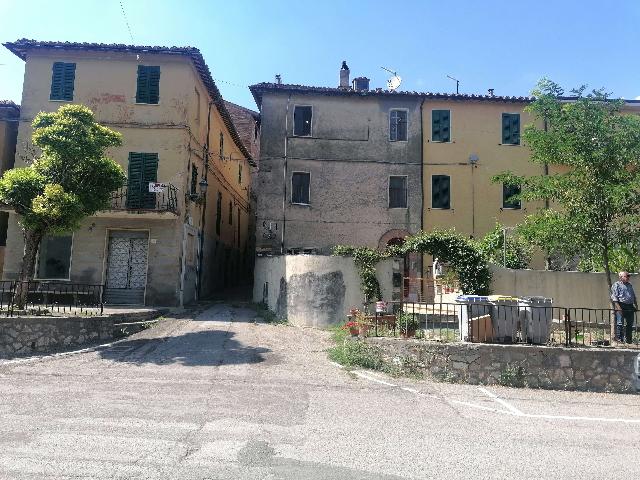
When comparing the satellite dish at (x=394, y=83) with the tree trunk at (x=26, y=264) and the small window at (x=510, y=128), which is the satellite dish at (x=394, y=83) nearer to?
the small window at (x=510, y=128)

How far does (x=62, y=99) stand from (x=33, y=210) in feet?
26.9

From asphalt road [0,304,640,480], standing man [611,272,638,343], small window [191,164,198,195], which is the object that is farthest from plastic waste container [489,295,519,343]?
small window [191,164,198,195]

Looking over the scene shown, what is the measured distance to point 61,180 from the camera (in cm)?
1188

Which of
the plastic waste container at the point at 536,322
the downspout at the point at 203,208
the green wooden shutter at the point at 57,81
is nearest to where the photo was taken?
the plastic waste container at the point at 536,322

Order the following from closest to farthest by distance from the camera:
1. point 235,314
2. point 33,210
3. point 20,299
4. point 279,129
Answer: point 33,210 → point 20,299 → point 235,314 → point 279,129

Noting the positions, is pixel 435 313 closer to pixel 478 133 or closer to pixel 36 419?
pixel 36 419

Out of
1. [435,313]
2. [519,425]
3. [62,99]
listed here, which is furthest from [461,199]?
[62,99]

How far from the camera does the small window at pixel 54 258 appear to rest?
16.8m

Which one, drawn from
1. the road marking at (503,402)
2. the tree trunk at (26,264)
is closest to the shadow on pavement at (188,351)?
the tree trunk at (26,264)

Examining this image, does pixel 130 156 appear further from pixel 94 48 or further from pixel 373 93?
pixel 373 93

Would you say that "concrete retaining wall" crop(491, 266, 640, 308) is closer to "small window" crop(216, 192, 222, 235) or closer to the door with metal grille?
the door with metal grille

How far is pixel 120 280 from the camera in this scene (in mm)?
17016

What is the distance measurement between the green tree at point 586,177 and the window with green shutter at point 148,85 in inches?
522

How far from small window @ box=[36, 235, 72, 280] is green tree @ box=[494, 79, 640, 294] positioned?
15.8m
